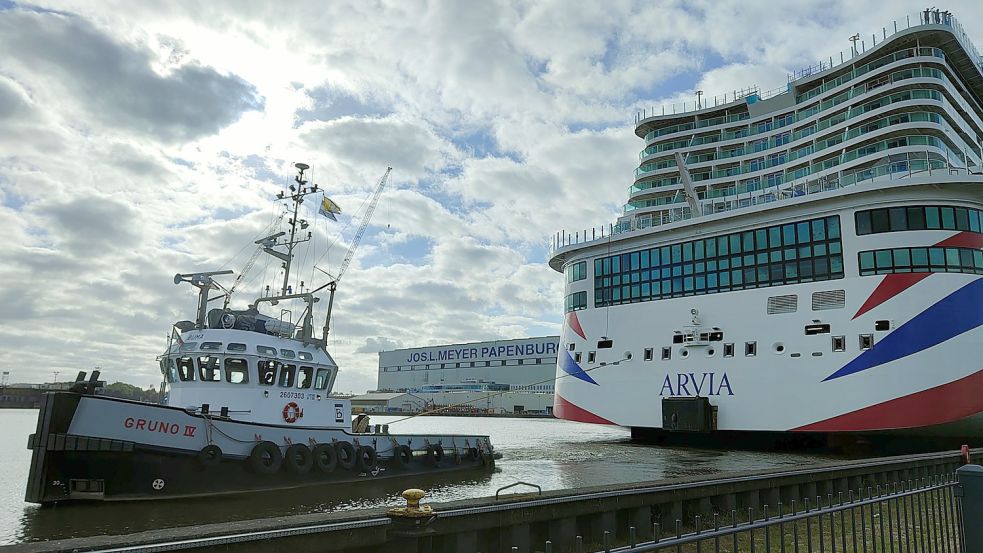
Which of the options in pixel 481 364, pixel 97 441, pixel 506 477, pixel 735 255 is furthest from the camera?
pixel 481 364

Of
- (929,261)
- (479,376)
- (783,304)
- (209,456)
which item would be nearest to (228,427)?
(209,456)

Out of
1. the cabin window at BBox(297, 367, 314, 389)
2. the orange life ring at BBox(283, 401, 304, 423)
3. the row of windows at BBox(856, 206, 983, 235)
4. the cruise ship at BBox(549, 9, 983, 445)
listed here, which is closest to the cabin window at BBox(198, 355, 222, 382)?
the orange life ring at BBox(283, 401, 304, 423)

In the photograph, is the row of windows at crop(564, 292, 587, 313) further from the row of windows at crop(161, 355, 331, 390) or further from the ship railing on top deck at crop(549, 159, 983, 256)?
the row of windows at crop(161, 355, 331, 390)

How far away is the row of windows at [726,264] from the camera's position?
28.3 meters

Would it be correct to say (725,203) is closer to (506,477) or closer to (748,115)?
(748,115)

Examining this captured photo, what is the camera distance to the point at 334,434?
19.4m

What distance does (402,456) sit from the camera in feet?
68.9

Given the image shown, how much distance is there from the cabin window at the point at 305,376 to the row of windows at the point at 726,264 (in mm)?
18582

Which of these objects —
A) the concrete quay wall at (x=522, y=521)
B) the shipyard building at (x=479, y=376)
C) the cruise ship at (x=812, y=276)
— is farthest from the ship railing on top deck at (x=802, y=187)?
the shipyard building at (x=479, y=376)

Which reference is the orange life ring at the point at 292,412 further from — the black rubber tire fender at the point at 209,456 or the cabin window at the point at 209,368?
the black rubber tire fender at the point at 209,456

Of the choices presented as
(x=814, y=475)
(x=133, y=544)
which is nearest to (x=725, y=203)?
(x=814, y=475)

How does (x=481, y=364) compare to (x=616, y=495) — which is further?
(x=481, y=364)

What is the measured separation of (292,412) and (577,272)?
2107 centimetres

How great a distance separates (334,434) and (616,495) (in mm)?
11305
